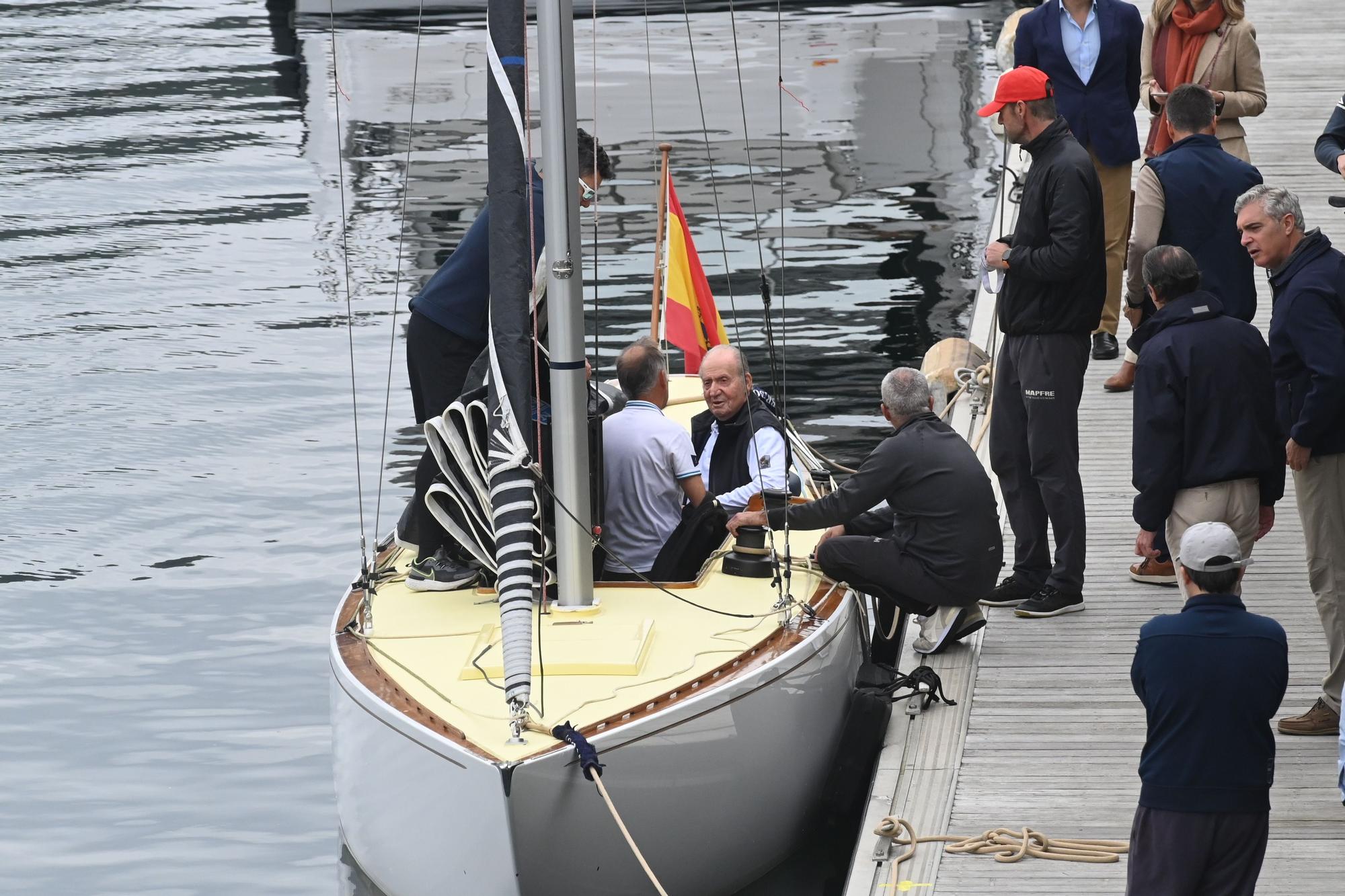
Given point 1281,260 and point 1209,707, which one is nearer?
point 1209,707

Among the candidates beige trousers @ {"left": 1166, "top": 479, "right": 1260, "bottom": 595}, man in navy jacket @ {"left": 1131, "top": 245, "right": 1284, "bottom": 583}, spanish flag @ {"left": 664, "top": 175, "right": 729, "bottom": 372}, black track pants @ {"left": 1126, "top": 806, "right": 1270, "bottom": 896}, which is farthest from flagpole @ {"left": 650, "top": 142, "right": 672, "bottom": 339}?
black track pants @ {"left": 1126, "top": 806, "right": 1270, "bottom": 896}

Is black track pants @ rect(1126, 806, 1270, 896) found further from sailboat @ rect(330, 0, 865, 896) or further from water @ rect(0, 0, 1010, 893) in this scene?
water @ rect(0, 0, 1010, 893)

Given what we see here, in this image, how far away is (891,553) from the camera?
679cm

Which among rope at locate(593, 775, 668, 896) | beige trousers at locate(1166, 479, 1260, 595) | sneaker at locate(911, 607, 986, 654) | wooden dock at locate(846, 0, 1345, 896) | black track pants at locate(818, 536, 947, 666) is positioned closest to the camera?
rope at locate(593, 775, 668, 896)

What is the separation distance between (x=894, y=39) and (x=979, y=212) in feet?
28.2

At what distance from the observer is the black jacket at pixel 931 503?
662 centimetres

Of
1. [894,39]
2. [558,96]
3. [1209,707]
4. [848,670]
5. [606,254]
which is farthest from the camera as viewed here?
[894,39]

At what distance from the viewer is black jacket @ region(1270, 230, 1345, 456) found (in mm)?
5531

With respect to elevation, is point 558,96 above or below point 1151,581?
above

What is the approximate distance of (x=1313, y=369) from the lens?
218 inches

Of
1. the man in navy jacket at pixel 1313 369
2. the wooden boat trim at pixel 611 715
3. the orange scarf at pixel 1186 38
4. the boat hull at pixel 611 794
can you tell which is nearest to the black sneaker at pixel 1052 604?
the wooden boat trim at pixel 611 715

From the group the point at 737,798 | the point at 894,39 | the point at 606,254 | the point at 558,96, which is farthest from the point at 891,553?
the point at 894,39

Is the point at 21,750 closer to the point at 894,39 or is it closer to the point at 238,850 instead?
the point at 238,850

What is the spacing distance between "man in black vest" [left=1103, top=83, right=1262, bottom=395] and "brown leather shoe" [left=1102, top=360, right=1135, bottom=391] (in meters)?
2.17
